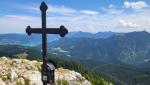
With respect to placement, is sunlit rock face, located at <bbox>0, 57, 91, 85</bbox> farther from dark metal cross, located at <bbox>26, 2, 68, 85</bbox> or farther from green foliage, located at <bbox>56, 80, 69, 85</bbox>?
dark metal cross, located at <bbox>26, 2, 68, 85</bbox>

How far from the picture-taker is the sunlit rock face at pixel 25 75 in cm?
9525

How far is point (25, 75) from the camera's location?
9919 centimetres

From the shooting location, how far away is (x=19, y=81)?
313 ft

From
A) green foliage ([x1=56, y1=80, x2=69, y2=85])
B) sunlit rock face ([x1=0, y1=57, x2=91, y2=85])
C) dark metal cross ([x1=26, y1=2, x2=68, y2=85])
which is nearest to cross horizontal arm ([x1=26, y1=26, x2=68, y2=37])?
dark metal cross ([x1=26, y1=2, x2=68, y2=85])

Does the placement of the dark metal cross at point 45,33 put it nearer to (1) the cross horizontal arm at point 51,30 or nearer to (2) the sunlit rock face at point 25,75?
(1) the cross horizontal arm at point 51,30

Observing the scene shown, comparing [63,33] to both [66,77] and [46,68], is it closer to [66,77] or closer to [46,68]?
[46,68]

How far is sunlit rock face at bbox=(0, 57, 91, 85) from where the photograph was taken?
9525 cm

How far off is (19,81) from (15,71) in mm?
5226

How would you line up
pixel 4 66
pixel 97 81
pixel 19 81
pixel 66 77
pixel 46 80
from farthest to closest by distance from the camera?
pixel 97 81, pixel 66 77, pixel 4 66, pixel 19 81, pixel 46 80

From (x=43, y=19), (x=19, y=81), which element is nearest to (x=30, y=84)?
(x=19, y=81)

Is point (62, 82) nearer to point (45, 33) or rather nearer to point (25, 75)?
point (25, 75)

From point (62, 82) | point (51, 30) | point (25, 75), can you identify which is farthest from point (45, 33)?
point (62, 82)

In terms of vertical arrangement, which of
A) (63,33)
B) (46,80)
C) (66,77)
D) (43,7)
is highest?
(43,7)

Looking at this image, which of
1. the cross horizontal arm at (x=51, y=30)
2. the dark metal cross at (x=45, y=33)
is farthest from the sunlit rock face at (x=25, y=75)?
the dark metal cross at (x=45, y=33)
